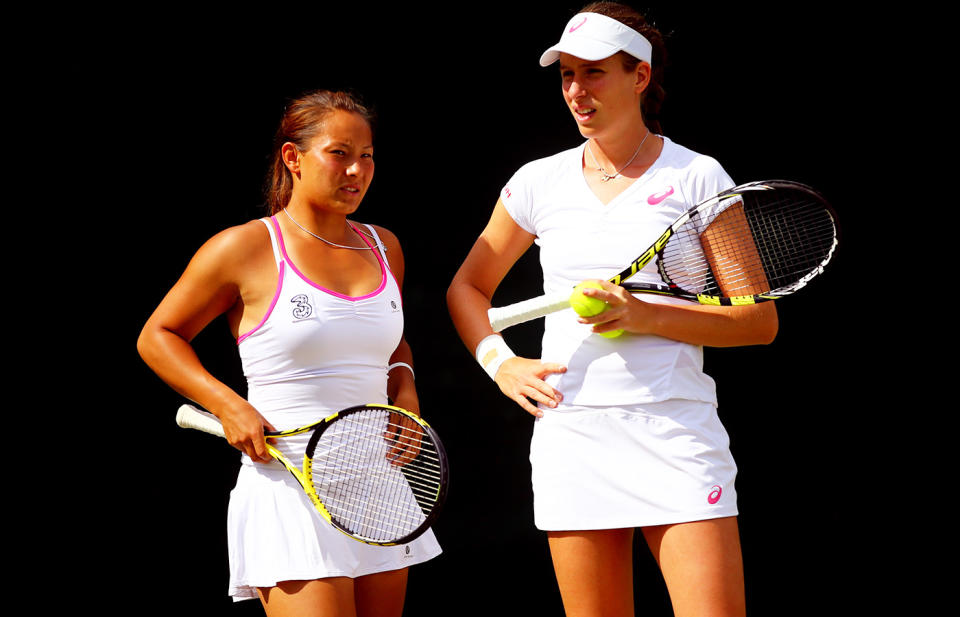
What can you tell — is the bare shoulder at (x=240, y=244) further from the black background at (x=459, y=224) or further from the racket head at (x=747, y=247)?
the black background at (x=459, y=224)

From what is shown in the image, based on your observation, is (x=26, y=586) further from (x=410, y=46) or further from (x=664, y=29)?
(x=664, y=29)

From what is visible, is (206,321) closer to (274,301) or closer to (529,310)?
(274,301)

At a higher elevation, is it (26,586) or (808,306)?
(808,306)

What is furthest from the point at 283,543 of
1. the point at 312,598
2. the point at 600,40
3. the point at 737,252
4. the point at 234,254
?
the point at 600,40

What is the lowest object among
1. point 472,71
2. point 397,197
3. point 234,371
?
point 234,371

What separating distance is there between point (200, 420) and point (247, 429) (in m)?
0.19

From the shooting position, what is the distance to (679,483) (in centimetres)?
222

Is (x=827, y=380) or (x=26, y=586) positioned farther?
(x=827, y=380)

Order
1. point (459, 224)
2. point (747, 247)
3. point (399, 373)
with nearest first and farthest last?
point (747, 247) → point (399, 373) → point (459, 224)

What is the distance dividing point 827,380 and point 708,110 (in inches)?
38.7

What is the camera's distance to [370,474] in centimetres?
233

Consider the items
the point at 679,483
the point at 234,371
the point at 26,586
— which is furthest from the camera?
the point at 234,371

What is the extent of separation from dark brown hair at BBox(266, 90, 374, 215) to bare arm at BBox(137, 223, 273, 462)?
189mm

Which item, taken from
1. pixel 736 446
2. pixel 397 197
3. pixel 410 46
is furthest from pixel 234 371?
pixel 736 446
